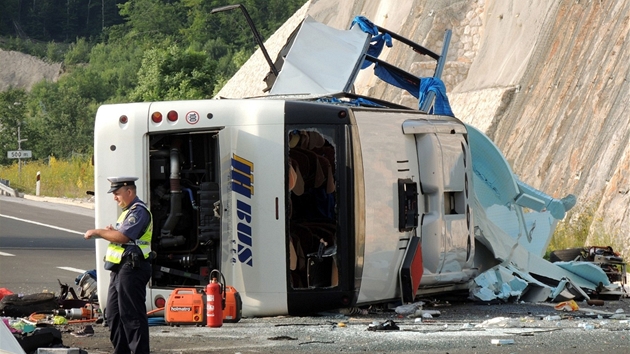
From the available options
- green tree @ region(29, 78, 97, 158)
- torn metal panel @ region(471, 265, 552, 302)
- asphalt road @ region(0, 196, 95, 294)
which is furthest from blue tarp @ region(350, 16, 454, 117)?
green tree @ region(29, 78, 97, 158)

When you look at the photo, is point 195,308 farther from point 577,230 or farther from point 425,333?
point 577,230

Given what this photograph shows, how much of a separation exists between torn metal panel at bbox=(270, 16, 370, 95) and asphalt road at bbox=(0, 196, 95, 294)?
388cm

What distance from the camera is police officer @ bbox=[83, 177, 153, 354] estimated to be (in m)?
8.94

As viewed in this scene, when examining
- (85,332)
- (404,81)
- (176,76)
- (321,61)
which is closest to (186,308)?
(85,332)

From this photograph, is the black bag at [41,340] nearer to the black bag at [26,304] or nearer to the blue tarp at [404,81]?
the black bag at [26,304]

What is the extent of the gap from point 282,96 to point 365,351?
472 cm

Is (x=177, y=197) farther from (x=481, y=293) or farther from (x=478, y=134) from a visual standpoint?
(x=478, y=134)

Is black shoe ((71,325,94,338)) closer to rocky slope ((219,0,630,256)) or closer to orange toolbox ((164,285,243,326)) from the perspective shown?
orange toolbox ((164,285,243,326))

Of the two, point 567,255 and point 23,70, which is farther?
point 23,70

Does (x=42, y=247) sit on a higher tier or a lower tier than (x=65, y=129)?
lower

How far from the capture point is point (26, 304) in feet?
39.2

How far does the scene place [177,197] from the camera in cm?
1120

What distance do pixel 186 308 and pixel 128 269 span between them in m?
1.73

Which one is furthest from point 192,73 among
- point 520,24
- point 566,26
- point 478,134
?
point 478,134
